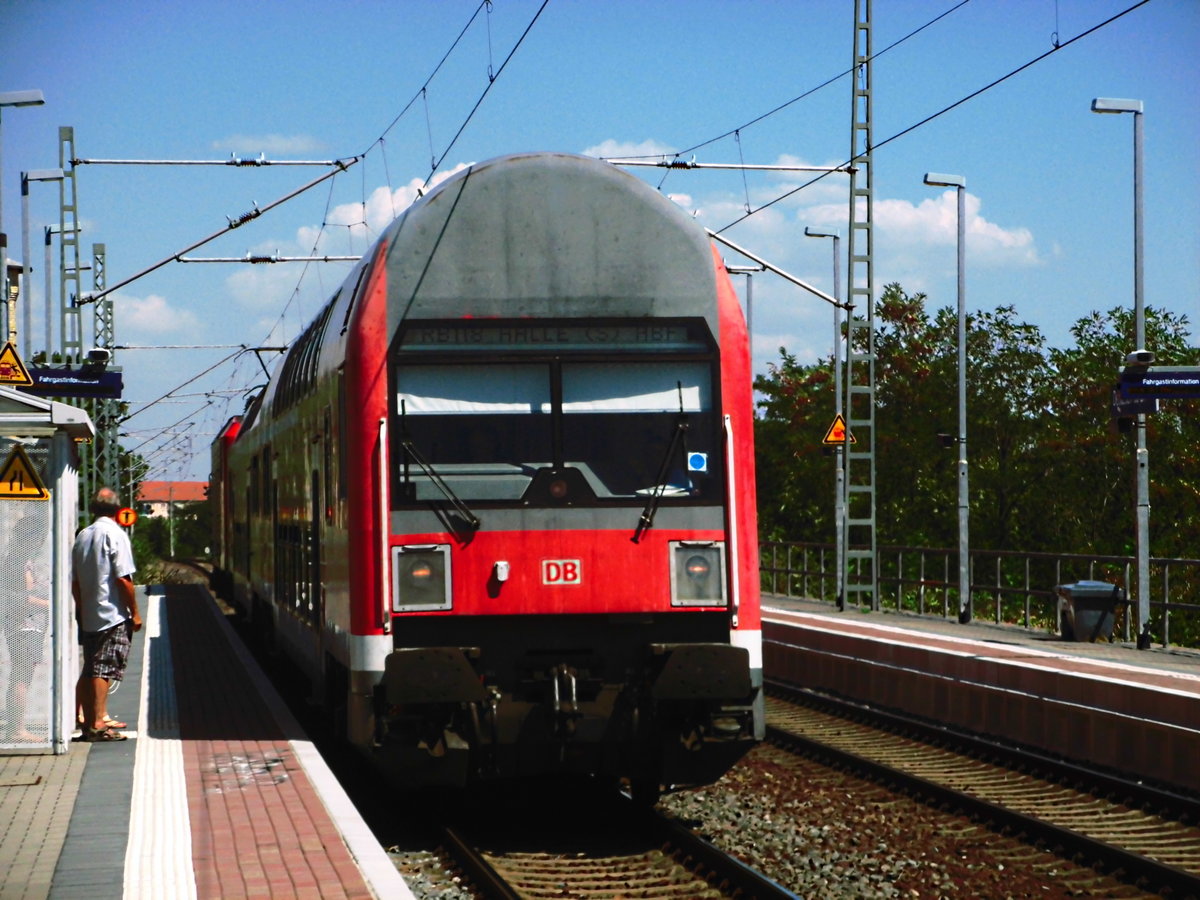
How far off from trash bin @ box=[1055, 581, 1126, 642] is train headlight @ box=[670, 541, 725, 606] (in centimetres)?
1149

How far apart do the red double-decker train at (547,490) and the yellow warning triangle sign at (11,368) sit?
8495mm

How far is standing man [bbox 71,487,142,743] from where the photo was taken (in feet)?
40.5

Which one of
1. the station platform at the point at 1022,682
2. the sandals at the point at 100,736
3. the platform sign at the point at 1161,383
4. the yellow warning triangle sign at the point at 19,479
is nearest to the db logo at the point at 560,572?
the yellow warning triangle sign at the point at 19,479

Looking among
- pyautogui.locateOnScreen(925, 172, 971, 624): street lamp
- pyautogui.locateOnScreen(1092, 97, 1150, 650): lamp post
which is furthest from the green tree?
pyautogui.locateOnScreen(1092, 97, 1150, 650): lamp post

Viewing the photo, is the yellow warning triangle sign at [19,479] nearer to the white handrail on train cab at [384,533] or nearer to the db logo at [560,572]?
the white handrail on train cab at [384,533]

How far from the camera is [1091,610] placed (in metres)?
20.5

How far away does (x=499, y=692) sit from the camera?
9.83 meters

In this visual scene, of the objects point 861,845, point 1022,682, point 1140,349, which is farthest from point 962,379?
point 861,845

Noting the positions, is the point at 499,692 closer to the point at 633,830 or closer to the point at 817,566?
the point at 633,830

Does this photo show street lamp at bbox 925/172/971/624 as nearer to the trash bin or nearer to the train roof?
the trash bin

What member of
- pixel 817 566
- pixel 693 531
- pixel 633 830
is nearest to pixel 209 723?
pixel 633 830

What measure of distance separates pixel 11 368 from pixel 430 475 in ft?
31.9

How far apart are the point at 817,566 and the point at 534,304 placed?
2305cm

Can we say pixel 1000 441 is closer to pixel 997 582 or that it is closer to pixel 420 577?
pixel 997 582
